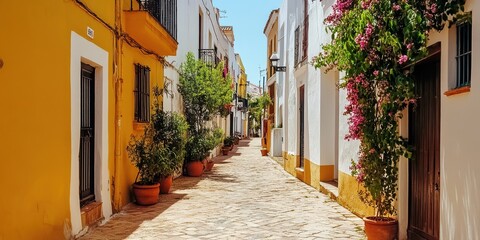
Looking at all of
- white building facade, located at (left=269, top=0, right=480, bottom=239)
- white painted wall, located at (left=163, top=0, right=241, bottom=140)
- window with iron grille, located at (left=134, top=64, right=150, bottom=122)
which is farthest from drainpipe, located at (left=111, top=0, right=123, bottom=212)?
white painted wall, located at (left=163, top=0, right=241, bottom=140)

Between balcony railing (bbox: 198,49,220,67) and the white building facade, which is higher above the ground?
balcony railing (bbox: 198,49,220,67)

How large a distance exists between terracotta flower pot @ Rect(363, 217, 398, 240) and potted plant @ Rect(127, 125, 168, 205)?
4.47m

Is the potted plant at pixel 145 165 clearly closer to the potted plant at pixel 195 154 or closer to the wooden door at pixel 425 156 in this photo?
the wooden door at pixel 425 156

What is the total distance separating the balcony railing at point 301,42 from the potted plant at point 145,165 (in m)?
5.88

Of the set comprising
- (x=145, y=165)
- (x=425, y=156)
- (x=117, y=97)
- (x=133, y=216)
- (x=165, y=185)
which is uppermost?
(x=117, y=97)

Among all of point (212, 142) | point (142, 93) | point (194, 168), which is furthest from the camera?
point (212, 142)

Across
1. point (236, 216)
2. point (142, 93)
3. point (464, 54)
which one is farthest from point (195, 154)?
point (464, 54)

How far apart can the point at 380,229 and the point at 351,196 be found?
2.43 metres

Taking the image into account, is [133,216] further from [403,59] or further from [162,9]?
[403,59]

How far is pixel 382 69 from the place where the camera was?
208 inches

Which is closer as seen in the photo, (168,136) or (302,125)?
(168,136)

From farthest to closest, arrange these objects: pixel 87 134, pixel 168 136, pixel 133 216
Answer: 1. pixel 168 136
2. pixel 133 216
3. pixel 87 134

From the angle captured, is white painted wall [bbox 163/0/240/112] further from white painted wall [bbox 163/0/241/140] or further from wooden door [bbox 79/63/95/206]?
wooden door [bbox 79/63/95/206]

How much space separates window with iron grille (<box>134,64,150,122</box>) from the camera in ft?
31.1
